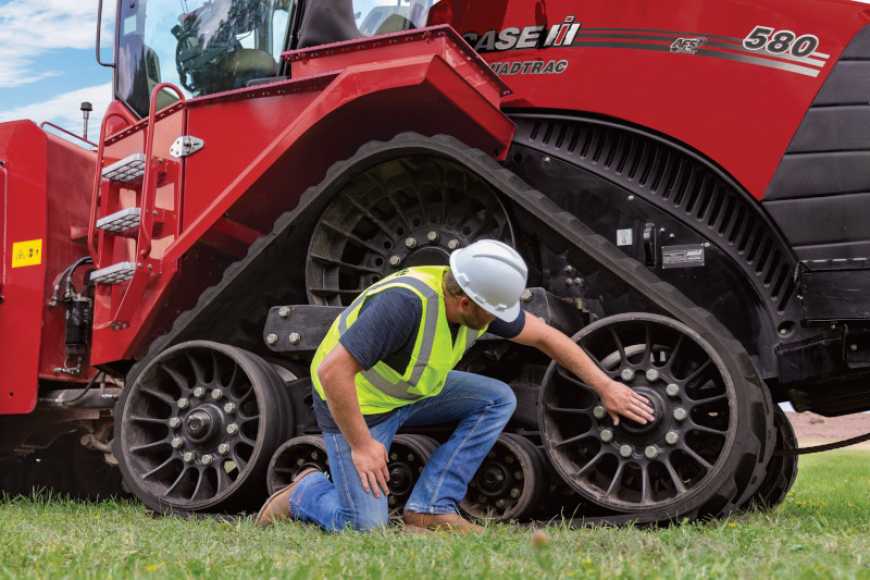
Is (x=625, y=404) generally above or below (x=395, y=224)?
below

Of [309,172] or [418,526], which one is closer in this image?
[418,526]

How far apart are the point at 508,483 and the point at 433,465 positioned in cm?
32

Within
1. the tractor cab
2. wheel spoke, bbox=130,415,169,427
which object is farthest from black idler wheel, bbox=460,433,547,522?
the tractor cab

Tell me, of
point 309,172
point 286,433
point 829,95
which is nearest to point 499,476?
point 286,433

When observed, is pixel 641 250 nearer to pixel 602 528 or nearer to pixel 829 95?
pixel 829 95

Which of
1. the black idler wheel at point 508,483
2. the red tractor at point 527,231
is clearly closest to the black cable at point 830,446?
the red tractor at point 527,231

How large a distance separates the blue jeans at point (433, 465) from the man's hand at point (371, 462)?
3.5 inches

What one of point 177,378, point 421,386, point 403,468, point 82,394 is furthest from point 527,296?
point 82,394

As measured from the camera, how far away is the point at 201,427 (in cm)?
432

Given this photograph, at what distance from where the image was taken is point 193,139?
4.91 meters

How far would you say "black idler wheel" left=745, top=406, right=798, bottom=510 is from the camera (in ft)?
15.6

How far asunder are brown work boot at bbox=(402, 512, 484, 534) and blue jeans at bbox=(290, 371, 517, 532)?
0.02 m

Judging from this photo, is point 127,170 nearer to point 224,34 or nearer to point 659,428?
point 224,34

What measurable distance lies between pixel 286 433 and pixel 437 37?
180 cm
